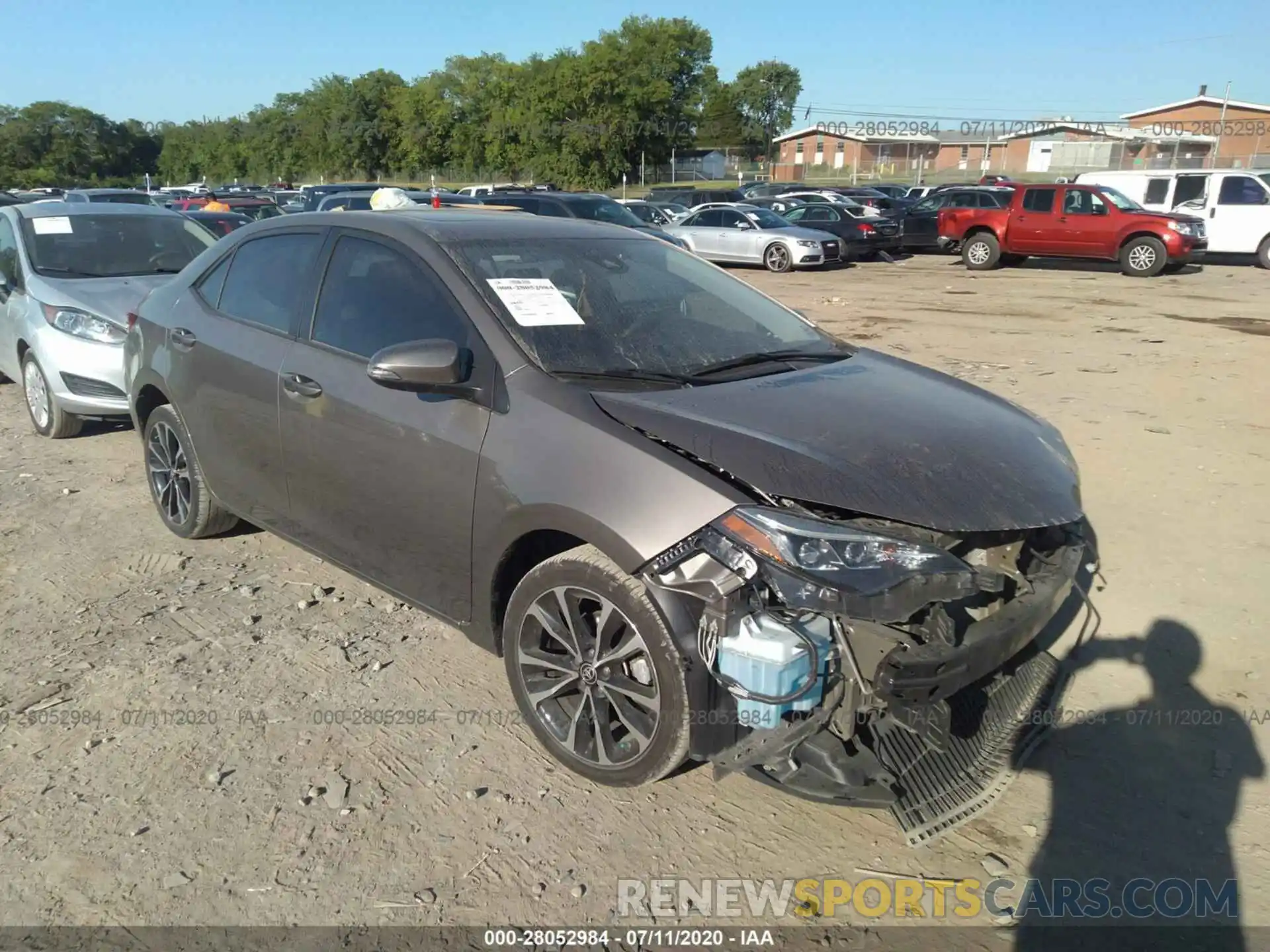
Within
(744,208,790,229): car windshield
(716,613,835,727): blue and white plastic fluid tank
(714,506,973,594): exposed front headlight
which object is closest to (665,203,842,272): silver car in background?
(744,208,790,229): car windshield

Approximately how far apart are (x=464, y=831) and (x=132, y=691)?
1.57m

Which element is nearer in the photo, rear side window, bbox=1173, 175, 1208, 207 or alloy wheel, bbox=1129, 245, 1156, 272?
alloy wheel, bbox=1129, 245, 1156, 272

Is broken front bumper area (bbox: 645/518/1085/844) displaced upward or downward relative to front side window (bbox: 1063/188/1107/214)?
downward

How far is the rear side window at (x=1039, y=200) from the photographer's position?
19.4 meters

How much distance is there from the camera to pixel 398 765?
312 cm

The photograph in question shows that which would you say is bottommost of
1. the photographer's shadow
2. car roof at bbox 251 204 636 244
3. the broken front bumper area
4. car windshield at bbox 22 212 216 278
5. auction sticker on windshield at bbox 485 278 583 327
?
the photographer's shadow

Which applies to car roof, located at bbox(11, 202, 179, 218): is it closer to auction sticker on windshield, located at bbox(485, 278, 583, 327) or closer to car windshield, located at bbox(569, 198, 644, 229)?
auction sticker on windshield, located at bbox(485, 278, 583, 327)

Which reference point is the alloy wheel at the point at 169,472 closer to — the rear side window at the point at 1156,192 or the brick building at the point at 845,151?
the rear side window at the point at 1156,192

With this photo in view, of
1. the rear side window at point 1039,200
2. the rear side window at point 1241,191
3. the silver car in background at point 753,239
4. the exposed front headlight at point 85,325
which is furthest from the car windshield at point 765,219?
the exposed front headlight at point 85,325

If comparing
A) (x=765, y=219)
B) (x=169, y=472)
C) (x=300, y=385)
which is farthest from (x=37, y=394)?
(x=765, y=219)

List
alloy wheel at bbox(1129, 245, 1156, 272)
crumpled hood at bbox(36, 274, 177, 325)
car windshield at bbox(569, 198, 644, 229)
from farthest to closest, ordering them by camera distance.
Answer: alloy wheel at bbox(1129, 245, 1156, 272)
car windshield at bbox(569, 198, 644, 229)
crumpled hood at bbox(36, 274, 177, 325)

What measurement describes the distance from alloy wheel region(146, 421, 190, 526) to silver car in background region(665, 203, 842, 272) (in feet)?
54.8

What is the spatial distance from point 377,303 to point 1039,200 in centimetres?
1924

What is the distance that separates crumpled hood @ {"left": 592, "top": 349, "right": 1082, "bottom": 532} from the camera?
266 centimetres
